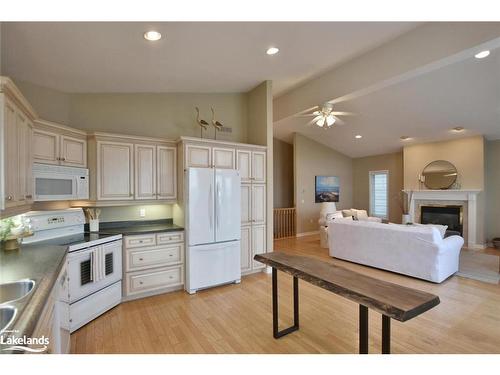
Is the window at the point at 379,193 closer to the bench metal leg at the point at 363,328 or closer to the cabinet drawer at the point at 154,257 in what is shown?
the cabinet drawer at the point at 154,257

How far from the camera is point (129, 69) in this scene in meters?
3.13

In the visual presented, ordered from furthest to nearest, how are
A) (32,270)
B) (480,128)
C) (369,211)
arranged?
(369,211), (480,128), (32,270)

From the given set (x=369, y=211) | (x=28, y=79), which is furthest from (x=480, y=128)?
(x=28, y=79)

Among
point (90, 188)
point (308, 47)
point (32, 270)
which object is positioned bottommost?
point (32, 270)

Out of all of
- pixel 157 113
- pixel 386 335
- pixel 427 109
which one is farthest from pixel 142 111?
pixel 427 109

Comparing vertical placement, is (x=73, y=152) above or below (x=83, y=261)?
above

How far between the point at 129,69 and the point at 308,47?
220 cm

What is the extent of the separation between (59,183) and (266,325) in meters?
2.76

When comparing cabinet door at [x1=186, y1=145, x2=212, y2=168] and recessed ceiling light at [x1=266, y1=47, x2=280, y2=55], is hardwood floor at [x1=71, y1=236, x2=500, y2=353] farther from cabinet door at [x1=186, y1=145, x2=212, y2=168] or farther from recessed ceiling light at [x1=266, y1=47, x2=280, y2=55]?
recessed ceiling light at [x1=266, y1=47, x2=280, y2=55]

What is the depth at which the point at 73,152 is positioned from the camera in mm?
3082

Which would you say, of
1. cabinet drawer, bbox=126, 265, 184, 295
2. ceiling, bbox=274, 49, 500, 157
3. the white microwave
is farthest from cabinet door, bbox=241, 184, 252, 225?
ceiling, bbox=274, 49, 500, 157

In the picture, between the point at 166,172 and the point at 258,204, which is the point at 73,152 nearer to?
the point at 166,172
